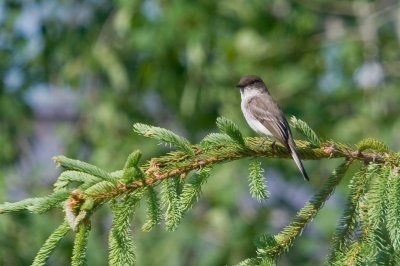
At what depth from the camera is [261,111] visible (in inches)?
179

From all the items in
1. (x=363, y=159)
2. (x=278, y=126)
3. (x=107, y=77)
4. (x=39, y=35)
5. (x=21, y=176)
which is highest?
(x=39, y=35)

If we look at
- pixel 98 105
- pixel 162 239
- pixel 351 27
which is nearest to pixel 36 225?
pixel 162 239

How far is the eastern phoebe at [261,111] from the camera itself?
402cm

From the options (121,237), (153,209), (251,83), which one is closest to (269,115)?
(251,83)

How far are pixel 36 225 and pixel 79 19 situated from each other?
2737 millimetres

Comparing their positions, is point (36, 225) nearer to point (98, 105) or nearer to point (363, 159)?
point (98, 105)

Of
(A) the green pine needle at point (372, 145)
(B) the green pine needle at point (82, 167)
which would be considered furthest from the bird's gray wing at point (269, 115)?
(B) the green pine needle at point (82, 167)

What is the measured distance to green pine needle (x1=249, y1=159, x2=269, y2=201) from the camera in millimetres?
2682

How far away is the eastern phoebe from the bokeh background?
2300 millimetres

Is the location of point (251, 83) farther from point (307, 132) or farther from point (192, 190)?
point (192, 190)

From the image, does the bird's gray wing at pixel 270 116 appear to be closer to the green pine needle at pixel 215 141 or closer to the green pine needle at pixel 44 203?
the green pine needle at pixel 215 141

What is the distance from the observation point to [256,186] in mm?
2691

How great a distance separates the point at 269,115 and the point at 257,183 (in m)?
1.75

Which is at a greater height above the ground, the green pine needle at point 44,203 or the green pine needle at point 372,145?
the green pine needle at point 44,203
